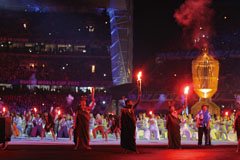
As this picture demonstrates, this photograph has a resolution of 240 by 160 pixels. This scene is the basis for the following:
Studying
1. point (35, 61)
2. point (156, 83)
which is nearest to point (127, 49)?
point (156, 83)

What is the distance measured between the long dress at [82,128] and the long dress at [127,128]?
1.77 m

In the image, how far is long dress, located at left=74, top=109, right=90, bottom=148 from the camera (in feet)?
41.6

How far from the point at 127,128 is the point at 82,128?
1.97m

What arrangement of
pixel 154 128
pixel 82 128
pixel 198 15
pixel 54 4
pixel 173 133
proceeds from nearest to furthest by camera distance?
pixel 82 128 → pixel 173 133 → pixel 154 128 → pixel 198 15 → pixel 54 4

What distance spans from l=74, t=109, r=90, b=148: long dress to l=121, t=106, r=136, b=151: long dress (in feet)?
5.80

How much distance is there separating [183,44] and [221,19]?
521 centimetres

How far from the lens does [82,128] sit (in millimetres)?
12742

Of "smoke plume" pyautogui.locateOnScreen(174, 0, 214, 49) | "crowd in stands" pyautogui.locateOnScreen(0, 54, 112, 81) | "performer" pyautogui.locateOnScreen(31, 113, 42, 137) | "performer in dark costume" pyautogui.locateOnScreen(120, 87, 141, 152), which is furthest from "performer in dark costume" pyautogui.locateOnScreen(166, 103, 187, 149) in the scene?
"crowd in stands" pyautogui.locateOnScreen(0, 54, 112, 81)

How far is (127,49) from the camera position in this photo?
131ft

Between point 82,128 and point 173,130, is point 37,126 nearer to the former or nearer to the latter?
point 82,128

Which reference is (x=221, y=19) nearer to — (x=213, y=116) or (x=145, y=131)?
(x=213, y=116)

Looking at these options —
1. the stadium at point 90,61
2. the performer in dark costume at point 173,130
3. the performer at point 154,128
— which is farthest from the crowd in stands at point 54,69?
the performer in dark costume at point 173,130

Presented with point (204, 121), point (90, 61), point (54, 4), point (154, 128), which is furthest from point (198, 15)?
point (54, 4)

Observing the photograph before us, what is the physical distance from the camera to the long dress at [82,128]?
12684 mm
